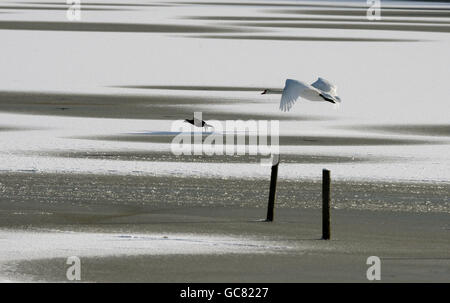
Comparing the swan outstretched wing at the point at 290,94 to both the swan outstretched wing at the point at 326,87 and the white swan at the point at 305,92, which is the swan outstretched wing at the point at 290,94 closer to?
the white swan at the point at 305,92

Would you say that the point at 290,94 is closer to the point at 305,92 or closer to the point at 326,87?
the point at 305,92

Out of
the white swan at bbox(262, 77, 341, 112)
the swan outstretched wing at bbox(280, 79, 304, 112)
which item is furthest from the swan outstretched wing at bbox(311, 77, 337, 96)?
the swan outstretched wing at bbox(280, 79, 304, 112)

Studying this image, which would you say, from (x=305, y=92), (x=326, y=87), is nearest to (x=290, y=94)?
(x=305, y=92)

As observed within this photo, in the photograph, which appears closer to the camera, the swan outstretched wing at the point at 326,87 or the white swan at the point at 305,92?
the white swan at the point at 305,92

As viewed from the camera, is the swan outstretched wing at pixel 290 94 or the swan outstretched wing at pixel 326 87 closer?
the swan outstretched wing at pixel 290 94

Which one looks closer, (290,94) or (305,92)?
(290,94)

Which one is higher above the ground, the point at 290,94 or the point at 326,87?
the point at 326,87

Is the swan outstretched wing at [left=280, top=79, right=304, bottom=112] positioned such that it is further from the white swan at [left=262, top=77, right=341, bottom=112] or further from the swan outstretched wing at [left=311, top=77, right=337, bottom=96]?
the swan outstretched wing at [left=311, top=77, right=337, bottom=96]

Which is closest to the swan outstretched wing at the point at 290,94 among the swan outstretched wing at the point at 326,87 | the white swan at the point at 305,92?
the white swan at the point at 305,92

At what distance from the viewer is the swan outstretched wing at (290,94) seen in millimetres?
18344

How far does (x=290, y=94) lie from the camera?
18375 millimetres

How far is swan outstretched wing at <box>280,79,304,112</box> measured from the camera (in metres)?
18.3

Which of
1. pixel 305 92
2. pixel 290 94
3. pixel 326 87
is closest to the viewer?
pixel 290 94

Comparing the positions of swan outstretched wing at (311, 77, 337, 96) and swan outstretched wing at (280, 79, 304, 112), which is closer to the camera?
swan outstretched wing at (280, 79, 304, 112)
